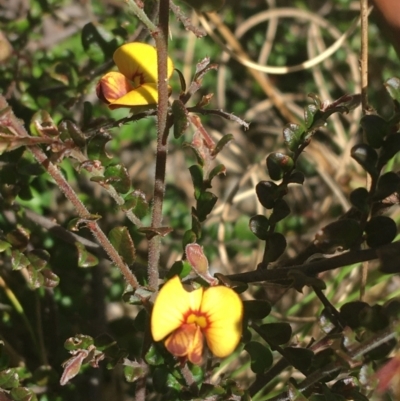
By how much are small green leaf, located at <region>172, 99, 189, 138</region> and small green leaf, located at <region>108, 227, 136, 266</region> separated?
16 centimetres

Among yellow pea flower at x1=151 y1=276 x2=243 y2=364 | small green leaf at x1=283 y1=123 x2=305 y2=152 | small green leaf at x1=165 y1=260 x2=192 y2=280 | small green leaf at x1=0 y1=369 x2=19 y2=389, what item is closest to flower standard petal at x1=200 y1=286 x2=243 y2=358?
yellow pea flower at x1=151 y1=276 x2=243 y2=364

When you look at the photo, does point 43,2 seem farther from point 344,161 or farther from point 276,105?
point 344,161

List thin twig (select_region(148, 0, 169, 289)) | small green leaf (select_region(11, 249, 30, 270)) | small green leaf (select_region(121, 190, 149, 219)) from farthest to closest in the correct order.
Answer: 1. small green leaf (select_region(11, 249, 30, 270))
2. small green leaf (select_region(121, 190, 149, 219))
3. thin twig (select_region(148, 0, 169, 289))

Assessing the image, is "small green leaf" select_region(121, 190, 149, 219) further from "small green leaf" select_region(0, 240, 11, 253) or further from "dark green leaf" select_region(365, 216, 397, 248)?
"dark green leaf" select_region(365, 216, 397, 248)

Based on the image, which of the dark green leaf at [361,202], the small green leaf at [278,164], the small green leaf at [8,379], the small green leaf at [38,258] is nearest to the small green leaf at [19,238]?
the small green leaf at [38,258]

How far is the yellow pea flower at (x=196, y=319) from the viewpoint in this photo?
675mm

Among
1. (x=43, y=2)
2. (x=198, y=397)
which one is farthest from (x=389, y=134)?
(x=43, y=2)

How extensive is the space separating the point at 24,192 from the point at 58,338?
0.29 metres

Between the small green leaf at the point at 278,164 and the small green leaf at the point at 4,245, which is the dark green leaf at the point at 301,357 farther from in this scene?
the small green leaf at the point at 4,245

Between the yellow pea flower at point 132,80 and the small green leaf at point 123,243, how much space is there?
0.54 ft

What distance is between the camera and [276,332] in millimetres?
831

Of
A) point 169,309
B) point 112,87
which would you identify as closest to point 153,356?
point 169,309

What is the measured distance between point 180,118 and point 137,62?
163 mm

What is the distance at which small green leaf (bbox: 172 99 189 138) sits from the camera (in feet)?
2.30
